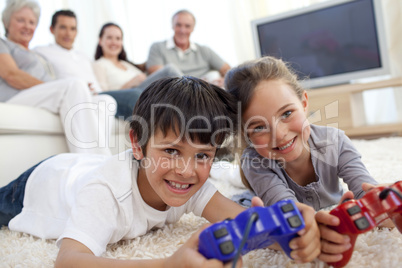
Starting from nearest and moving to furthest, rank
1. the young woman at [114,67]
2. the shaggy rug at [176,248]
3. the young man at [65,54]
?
the shaggy rug at [176,248] < the young man at [65,54] < the young woman at [114,67]

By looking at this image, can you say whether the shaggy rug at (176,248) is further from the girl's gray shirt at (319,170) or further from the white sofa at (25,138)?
the white sofa at (25,138)

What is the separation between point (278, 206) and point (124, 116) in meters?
1.44

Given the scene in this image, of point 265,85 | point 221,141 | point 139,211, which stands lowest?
point 139,211

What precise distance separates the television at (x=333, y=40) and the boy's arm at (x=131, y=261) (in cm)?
191

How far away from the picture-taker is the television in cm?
227

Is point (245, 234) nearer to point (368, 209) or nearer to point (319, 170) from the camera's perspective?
point (368, 209)

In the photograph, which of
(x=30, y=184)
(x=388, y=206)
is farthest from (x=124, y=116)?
(x=388, y=206)

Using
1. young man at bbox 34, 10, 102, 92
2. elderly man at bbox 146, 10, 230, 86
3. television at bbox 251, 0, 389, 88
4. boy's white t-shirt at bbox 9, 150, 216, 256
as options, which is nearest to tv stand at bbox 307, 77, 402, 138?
television at bbox 251, 0, 389, 88

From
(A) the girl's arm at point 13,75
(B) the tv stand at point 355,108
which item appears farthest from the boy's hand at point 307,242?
(B) the tv stand at point 355,108

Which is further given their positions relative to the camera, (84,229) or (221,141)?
(221,141)

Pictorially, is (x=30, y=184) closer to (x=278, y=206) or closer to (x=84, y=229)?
(x=84, y=229)

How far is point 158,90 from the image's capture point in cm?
73

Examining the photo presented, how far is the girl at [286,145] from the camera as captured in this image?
30.3 inches

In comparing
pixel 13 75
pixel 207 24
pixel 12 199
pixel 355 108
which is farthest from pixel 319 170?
pixel 207 24
